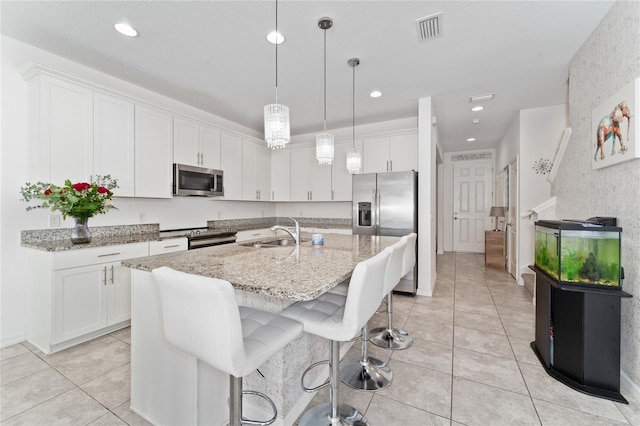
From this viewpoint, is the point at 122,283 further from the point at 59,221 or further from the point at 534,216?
the point at 534,216

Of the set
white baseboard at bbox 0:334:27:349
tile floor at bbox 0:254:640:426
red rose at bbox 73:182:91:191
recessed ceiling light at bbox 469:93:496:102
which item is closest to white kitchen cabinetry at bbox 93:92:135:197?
red rose at bbox 73:182:91:191

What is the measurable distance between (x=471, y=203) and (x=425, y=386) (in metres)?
6.17

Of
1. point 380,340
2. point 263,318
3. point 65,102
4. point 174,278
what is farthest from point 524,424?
point 65,102

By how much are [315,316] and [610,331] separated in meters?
1.94

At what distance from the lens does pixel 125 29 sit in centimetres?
223

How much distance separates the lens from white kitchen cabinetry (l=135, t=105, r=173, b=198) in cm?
313

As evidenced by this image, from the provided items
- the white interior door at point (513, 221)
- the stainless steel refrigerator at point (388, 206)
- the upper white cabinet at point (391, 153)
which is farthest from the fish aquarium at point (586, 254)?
the white interior door at point (513, 221)

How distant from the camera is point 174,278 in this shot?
103cm

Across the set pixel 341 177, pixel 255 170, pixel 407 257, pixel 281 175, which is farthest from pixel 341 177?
pixel 407 257

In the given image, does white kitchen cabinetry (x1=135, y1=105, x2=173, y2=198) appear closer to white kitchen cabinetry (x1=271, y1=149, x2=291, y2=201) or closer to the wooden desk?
white kitchen cabinetry (x1=271, y1=149, x2=291, y2=201)

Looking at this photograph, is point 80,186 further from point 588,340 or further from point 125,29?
point 588,340

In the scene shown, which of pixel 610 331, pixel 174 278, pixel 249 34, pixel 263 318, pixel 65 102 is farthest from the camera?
pixel 65 102

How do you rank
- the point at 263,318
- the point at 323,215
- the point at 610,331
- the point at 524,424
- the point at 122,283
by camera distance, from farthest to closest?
the point at 323,215
the point at 122,283
the point at 610,331
the point at 524,424
the point at 263,318

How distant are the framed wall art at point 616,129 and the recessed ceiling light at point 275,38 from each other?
8.20ft
